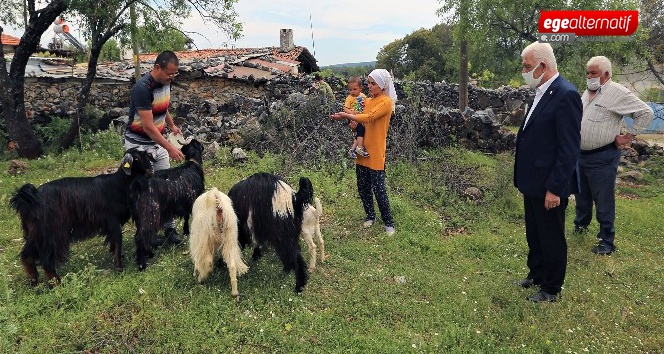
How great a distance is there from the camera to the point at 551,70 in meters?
3.46

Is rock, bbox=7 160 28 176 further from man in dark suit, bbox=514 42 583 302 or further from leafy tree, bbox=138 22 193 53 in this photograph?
man in dark suit, bbox=514 42 583 302

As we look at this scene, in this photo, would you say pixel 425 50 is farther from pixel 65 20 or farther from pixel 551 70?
pixel 551 70

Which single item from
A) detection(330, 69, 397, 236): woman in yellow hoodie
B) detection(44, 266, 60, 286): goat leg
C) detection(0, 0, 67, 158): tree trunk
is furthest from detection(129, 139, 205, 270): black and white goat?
detection(0, 0, 67, 158): tree trunk

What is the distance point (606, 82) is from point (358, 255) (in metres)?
3.61

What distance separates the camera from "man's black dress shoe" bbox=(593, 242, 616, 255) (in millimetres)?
4945

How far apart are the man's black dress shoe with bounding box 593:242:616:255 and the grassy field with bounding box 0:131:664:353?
0.10 metres

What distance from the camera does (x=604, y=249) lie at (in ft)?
16.3

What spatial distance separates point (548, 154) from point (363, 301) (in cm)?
206

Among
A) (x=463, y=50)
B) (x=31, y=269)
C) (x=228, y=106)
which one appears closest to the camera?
(x=31, y=269)

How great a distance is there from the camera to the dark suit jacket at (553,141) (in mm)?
3309

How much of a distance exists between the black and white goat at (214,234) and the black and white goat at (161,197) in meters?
0.77

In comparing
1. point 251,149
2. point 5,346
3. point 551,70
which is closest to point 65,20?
point 251,149

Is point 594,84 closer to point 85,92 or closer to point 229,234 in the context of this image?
point 229,234

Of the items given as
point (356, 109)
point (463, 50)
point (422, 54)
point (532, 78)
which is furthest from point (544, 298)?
point (422, 54)
